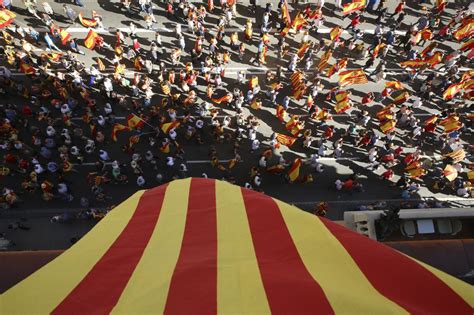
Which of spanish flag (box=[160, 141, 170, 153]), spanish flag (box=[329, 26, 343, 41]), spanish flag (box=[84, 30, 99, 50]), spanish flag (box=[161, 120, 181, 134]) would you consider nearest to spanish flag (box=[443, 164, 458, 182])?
spanish flag (box=[329, 26, 343, 41])

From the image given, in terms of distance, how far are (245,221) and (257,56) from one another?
15482 millimetres

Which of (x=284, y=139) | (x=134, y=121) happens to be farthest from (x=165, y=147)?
(x=284, y=139)

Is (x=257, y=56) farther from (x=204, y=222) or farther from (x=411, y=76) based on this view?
(x=204, y=222)

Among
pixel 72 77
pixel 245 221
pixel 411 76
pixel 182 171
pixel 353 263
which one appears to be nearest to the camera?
pixel 353 263

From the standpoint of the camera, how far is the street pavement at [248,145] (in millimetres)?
16969

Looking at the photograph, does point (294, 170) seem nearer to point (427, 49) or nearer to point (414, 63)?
point (414, 63)

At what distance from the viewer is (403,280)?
16.4 feet

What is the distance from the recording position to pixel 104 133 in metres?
18.0

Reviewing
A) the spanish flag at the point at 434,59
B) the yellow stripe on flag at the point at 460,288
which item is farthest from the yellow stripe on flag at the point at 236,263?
the spanish flag at the point at 434,59

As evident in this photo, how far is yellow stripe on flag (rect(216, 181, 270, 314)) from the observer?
4.36 m

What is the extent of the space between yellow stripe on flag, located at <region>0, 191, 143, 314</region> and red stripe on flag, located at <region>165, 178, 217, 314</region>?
4.50 feet

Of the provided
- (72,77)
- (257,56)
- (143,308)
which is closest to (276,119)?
(257,56)

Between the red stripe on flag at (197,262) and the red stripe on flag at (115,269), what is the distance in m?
0.72

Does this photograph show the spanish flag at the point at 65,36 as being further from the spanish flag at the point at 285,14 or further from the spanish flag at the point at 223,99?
the spanish flag at the point at 285,14
